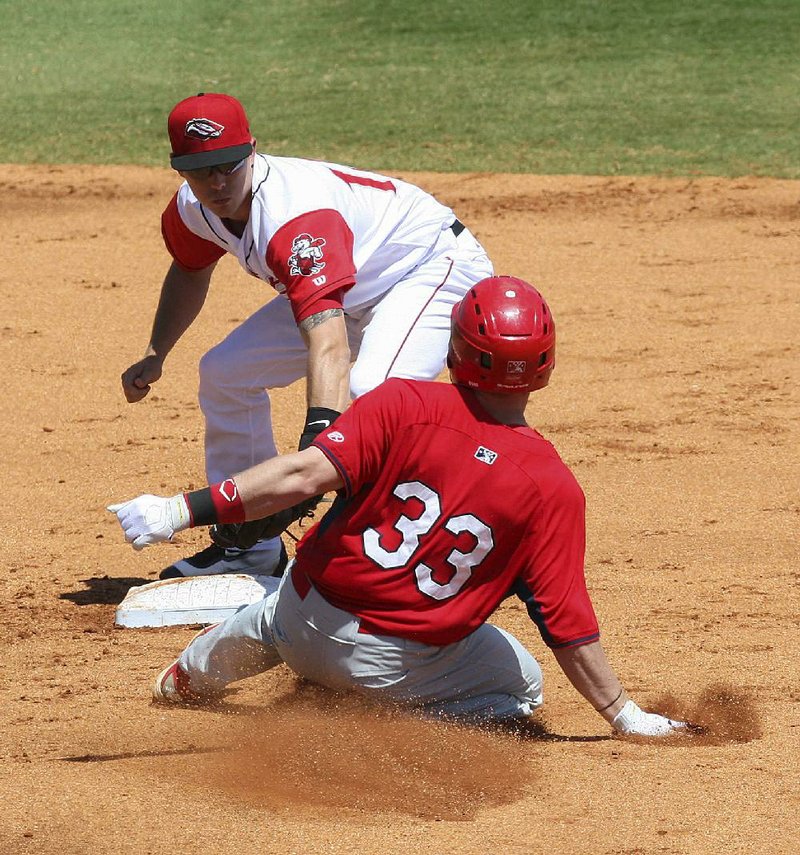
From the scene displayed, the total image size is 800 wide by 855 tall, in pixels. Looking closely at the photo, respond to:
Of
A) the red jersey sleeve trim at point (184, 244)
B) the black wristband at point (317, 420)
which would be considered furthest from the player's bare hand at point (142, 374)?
the black wristband at point (317, 420)

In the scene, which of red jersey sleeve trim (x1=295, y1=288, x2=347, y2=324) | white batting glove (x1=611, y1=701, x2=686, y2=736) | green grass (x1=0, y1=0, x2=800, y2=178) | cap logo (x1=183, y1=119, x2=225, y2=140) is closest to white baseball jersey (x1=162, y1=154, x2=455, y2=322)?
red jersey sleeve trim (x1=295, y1=288, x2=347, y2=324)

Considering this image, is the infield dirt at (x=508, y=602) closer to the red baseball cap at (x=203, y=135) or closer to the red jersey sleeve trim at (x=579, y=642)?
the red jersey sleeve trim at (x=579, y=642)

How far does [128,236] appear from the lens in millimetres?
10578

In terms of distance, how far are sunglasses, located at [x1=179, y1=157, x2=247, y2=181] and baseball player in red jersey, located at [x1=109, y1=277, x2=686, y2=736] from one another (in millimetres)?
1233

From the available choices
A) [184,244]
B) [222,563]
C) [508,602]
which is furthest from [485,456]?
[184,244]

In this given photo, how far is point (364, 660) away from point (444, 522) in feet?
1.46

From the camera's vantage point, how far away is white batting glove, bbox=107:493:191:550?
349 cm

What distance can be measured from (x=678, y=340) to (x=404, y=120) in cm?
602

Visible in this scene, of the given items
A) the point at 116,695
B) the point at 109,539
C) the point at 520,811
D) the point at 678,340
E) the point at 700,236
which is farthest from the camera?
the point at 700,236

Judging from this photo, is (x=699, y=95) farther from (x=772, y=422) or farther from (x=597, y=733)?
(x=597, y=733)

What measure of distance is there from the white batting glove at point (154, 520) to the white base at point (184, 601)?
1.45 meters

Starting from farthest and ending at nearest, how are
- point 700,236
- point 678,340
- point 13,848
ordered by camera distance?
point 700,236 → point 678,340 → point 13,848

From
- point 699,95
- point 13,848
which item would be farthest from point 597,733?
point 699,95

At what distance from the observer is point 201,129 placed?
4465 millimetres
